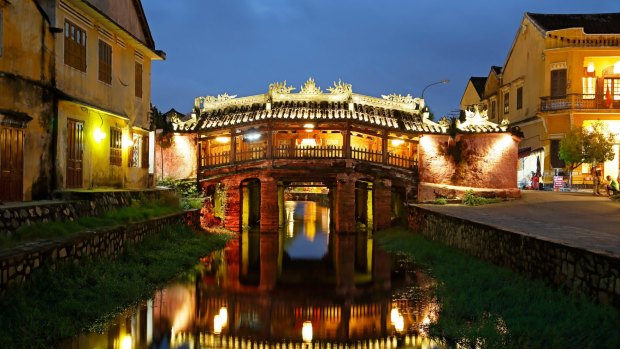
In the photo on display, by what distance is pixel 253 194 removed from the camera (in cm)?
3350

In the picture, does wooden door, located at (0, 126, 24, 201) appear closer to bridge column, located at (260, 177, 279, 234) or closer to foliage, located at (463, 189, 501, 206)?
bridge column, located at (260, 177, 279, 234)

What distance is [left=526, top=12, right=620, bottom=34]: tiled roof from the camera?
131 feet

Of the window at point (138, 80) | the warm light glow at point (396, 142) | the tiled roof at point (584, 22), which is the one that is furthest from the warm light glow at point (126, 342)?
the tiled roof at point (584, 22)

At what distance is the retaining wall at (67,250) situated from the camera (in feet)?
29.5

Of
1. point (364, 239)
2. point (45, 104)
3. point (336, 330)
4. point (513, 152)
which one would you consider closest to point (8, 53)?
point (45, 104)

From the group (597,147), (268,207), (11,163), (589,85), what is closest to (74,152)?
(11,163)

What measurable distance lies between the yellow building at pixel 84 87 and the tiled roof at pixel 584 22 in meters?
29.7

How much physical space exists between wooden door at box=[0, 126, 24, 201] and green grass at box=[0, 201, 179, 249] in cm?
181

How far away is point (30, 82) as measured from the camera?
15133 millimetres

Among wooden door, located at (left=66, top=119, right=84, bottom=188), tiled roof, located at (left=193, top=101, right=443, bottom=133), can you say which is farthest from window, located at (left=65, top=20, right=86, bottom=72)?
tiled roof, located at (left=193, top=101, right=443, bottom=133)

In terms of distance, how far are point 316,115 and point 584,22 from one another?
2457 centimetres

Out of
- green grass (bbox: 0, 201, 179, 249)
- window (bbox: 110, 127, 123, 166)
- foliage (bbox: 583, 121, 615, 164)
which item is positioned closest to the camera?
green grass (bbox: 0, 201, 179, 249)

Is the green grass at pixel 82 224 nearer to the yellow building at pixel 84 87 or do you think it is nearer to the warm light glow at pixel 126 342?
the yellow building at pixel 84 87

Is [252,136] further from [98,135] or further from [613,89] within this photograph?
[613,89]
